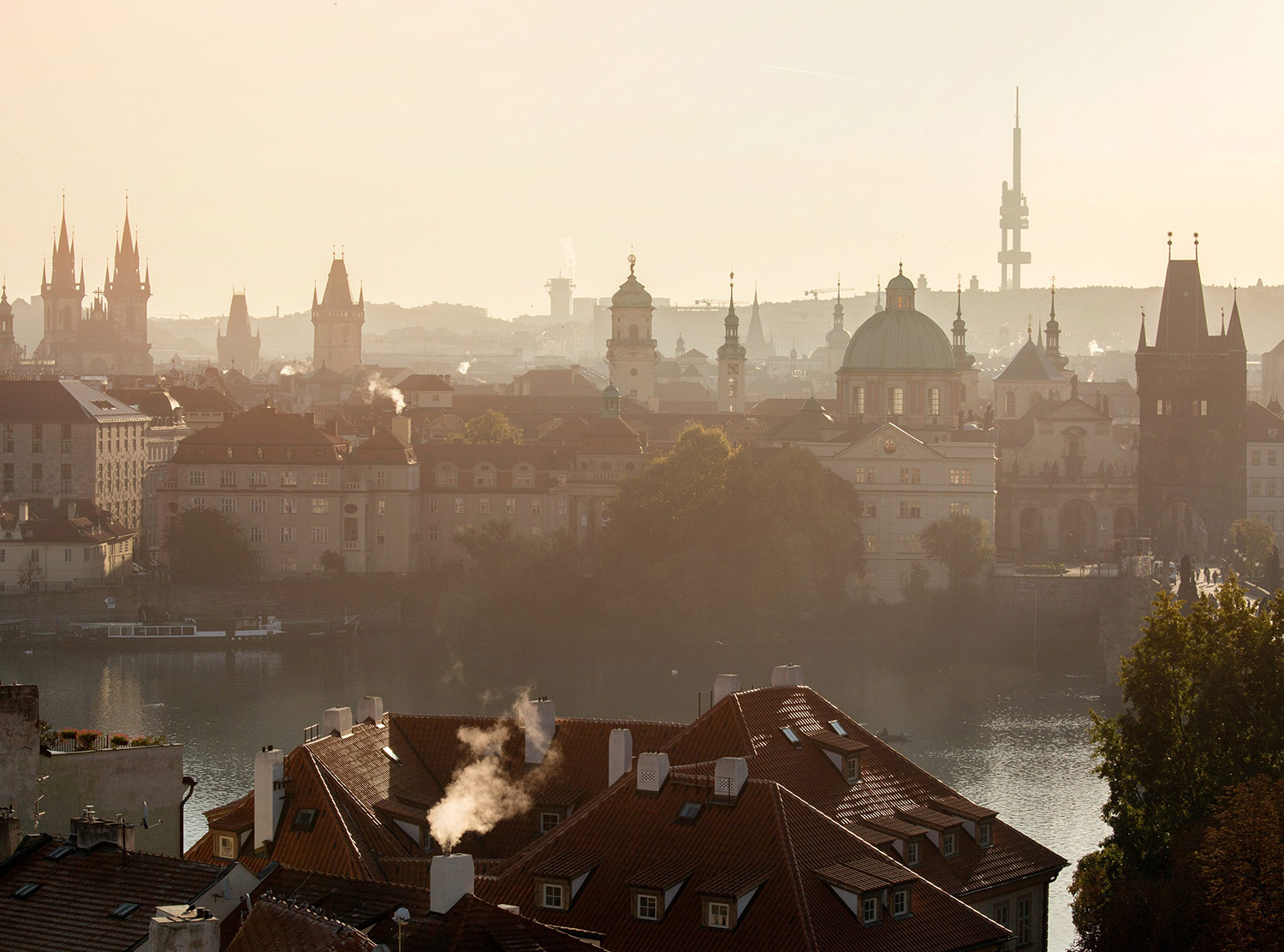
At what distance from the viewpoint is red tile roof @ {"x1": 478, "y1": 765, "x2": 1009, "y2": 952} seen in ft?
83.0

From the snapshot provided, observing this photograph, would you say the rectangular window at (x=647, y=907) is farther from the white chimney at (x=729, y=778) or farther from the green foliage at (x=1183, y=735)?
the green foliage at (x=1183, y=735)

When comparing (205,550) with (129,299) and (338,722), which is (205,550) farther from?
(129,299)

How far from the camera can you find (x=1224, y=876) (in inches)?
1131

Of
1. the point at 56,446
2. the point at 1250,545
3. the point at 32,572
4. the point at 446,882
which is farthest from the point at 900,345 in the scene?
the point at 446,882

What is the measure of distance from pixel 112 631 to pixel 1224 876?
5880 centimetres

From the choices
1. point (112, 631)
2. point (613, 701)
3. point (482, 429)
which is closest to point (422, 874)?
point (613, 701)

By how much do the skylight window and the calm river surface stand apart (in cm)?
2065

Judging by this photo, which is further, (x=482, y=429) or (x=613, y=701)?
(x=482, y=429)

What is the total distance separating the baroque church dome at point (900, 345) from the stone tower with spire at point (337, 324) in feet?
334

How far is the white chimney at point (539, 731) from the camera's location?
32.2 metres

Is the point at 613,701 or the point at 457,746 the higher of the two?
the point at 457,746

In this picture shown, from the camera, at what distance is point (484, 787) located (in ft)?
104

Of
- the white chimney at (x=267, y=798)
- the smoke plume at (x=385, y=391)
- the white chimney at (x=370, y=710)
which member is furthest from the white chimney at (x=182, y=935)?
the smoke plume at (x=385, y=391)

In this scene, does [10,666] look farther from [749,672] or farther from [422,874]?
[422,874]
